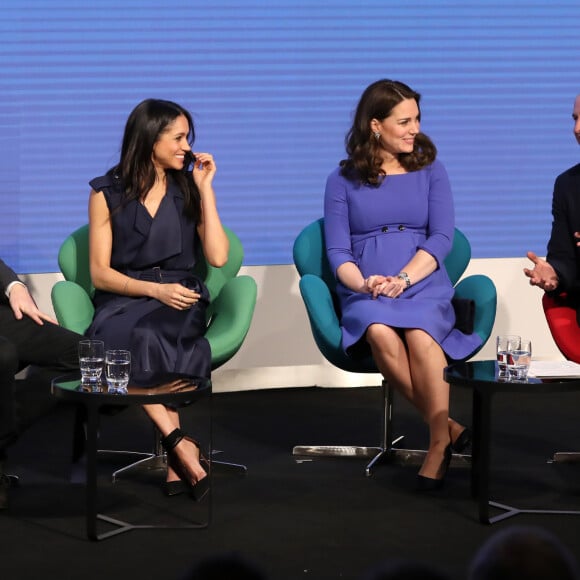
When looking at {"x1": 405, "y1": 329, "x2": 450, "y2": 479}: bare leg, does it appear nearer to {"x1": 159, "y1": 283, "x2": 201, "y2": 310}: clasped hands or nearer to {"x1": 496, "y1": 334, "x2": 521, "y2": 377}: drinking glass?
{"x1": 496, "y1": 334, "x2": 521, "y2": 377}: drinking glass

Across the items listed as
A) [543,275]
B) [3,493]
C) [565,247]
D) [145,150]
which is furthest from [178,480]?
[565,247]

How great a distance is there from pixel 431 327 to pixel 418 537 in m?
0.96

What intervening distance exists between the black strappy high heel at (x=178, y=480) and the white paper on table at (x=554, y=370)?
3.75ft

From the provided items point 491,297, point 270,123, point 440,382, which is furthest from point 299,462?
point 270,123

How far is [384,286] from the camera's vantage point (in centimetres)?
389

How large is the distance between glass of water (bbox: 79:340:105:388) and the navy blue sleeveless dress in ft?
1.92

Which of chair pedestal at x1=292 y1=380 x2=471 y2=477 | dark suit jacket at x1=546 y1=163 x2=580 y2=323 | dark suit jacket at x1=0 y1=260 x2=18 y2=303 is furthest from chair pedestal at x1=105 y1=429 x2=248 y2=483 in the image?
dark suit jacket at x1=546 y1=163 x2=580 y2=323

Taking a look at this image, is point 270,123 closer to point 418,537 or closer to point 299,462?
point 299,462

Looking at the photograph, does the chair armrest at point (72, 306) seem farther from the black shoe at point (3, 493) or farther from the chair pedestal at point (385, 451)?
the chair pedestal at point (385, 451)

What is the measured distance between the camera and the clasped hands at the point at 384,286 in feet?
12.8

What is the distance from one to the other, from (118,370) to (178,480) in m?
0.70

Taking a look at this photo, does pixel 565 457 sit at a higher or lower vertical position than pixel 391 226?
lower

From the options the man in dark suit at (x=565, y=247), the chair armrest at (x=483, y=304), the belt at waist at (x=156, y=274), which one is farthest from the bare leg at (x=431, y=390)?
the belt at waist at (x=156, y=274)

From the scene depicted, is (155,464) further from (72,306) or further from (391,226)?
(391,226)
